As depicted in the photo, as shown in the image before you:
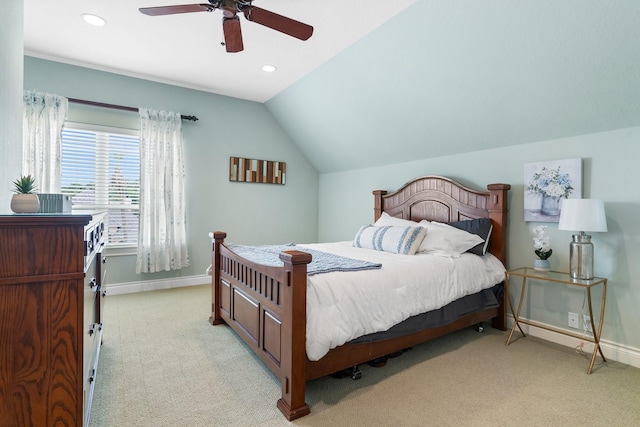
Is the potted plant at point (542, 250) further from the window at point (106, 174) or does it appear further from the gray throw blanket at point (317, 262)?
the window at point (106, 174)

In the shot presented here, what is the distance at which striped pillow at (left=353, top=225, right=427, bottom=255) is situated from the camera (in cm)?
299

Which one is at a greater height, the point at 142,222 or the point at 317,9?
the point at 317,9

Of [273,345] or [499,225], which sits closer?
[273,345]

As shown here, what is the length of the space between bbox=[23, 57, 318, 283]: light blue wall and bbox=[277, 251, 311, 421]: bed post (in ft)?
10.5

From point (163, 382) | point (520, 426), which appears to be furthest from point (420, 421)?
point (163, 382)

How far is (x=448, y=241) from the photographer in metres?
2.92

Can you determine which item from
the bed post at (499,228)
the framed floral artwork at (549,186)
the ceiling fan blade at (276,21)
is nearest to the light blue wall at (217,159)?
the ceiling fan blade at (276,21)

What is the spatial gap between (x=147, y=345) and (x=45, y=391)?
5.17 feet

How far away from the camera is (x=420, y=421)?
1737 millimetres

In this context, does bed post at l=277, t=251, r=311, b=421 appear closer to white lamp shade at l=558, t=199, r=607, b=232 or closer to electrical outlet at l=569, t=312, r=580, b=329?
white lamp shade at l=558, t=199, r=607, b=232

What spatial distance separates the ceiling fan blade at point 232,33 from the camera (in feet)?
7.17

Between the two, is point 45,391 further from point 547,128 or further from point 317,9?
point 547,128

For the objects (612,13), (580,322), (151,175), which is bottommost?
(580,322)

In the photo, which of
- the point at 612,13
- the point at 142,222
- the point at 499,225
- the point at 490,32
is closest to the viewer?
the point at 612,13
